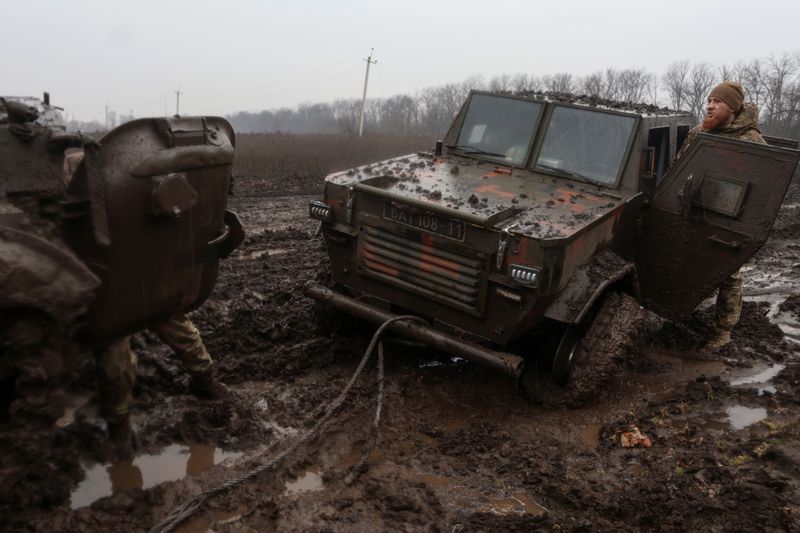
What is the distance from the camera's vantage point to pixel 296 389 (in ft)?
16.7

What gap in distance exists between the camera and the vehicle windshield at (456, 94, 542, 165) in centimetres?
596

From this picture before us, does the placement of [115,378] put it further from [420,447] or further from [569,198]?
[569,198]

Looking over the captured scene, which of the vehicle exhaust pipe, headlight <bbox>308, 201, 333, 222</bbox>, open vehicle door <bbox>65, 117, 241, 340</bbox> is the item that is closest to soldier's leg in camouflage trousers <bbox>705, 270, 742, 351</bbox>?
the vehicle exhaust pipe

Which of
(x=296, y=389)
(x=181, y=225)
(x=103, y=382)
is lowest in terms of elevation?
(x=296, y=389)

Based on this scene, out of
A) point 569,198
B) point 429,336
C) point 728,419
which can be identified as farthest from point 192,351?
point 728,419

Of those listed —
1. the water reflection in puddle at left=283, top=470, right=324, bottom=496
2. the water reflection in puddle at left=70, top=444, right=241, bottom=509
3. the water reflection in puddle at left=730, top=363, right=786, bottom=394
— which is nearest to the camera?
the water reflection in puddle at left=70, top=444, right=241, bottom=509

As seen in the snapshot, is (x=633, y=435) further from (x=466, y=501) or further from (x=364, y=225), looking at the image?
(x=364, y=225)

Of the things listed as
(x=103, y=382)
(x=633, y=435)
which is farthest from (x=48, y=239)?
(x=633, y=435)

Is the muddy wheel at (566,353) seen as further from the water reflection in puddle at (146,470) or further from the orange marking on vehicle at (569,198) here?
the water reflection in puddle at (146,470)

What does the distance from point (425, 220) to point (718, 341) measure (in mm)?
3522

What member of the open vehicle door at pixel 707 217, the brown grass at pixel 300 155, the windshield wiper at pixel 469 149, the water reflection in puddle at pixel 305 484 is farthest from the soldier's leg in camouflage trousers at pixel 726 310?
the brown grass at pixel 300 155

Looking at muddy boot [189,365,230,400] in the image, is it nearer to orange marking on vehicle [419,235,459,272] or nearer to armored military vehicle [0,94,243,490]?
armored military vehicle [0,94,243,490]

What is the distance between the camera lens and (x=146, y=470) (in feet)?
13.5

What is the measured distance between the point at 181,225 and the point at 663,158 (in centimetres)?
446
